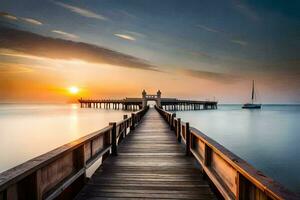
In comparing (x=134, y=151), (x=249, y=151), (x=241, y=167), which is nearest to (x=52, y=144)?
(x=134, y=151)

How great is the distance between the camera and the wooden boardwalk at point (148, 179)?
13.4 ft

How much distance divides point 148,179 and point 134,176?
401 millimetres

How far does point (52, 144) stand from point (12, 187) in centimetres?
2151

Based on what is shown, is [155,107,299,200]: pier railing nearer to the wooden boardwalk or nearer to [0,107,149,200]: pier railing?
the wooden boardwalk

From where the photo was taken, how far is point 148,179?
4898 mm

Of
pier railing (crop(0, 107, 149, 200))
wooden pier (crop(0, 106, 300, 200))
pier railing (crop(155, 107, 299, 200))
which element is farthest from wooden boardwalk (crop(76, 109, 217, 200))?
pier railing (crop(155, 107, 299, 200))

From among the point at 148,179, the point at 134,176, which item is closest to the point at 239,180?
the point at 148,179

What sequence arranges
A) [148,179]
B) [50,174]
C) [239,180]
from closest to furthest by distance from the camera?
[239,180] < [50,174] < [148,179]

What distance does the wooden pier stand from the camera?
2496mm

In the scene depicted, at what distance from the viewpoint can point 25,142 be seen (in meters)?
23.2

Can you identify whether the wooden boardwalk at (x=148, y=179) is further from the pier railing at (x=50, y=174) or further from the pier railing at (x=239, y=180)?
the pier railing at (x=239, y=180)

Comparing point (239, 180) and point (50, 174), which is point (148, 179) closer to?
point (50, 174)

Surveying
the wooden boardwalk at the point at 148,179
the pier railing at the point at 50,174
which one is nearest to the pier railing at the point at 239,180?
A: the wooden boardwalk at the point at 148,179

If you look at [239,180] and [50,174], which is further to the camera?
[50,174]
